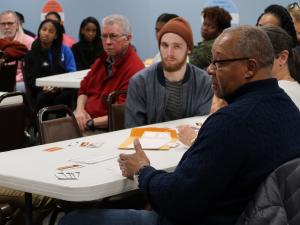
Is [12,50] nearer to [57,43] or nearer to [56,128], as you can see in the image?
[57,43]

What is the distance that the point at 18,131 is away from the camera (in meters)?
3.88

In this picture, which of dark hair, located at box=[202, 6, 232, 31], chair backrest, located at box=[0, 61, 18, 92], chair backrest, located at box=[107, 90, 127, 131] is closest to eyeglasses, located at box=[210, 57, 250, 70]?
chair backrest, located at box=[107, 90, 127, 131]

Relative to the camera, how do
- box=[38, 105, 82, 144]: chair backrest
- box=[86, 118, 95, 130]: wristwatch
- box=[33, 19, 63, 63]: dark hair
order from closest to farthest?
box=[38, 105, 82, 144]: chair backrest < box=[86, 118, 95, 130]: wristwatch < box=[33, 19, 63, 63]: dark hair

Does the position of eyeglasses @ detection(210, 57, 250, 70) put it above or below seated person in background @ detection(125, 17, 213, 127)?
above

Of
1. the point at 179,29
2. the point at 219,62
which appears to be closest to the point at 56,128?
the point at 179,29

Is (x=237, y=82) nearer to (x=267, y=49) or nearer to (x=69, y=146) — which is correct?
(x=267, y=49)

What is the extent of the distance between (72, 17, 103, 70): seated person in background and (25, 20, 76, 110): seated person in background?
2.17 ft

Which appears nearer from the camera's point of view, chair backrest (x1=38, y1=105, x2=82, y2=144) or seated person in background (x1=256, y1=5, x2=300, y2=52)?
chair backrest (x1=38, y1=105, x2=82, y2=144)

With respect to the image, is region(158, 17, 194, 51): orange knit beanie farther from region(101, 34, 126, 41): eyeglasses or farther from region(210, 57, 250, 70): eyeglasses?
region(210, 57, 250, 70): eyeglasses

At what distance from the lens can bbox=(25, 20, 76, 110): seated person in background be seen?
6891 mm

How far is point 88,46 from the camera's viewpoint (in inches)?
324

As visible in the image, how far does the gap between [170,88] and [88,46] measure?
4.38 meters

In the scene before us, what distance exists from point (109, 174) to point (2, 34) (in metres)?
5.66

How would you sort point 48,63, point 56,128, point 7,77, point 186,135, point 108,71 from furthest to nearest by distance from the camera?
point 48,63
point 7,77
point 108,71
point 56,128
point 186,135
